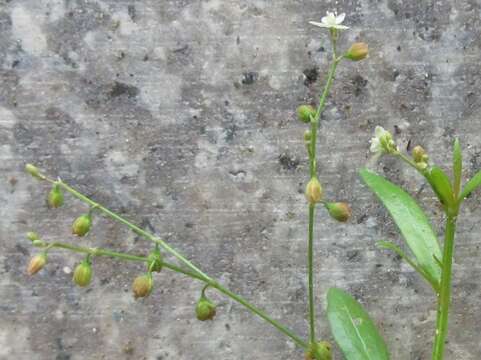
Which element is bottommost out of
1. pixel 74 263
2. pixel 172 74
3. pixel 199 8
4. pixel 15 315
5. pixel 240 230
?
pixel 15 315

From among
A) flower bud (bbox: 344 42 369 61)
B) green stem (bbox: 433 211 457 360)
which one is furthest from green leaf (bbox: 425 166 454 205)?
flower bud (bbox: 344 42 369 61)

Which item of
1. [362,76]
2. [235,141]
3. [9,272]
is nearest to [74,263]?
[9,272]

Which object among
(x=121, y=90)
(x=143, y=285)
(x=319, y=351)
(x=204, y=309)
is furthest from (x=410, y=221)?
(x=121, y=90)

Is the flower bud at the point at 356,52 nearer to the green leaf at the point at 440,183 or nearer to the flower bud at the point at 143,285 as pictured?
the green leaf at the point at 440,183

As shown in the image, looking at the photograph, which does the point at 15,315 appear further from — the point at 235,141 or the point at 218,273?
the point at 235,141

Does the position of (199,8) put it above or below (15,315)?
above

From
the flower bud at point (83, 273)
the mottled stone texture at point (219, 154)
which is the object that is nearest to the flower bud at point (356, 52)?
the mottled stone texture at point (219, 154)
